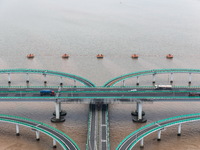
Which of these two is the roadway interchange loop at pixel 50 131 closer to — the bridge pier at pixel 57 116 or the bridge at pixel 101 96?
the bridge at pixel 101 96

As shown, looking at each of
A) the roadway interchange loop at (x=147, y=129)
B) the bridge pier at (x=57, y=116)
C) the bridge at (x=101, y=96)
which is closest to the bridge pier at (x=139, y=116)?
the bridge at (x=101, y=96)

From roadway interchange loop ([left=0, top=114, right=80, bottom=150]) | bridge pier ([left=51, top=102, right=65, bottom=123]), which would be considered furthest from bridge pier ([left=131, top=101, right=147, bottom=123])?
roadway interchange loop ([left=0, top=114, right=80, bottom=150])

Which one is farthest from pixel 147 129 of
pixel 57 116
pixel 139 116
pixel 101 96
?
pixel 57 116

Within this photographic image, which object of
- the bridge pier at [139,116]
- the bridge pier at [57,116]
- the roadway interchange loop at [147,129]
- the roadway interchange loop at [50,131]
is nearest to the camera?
the roadway interchange loop at [50,131]

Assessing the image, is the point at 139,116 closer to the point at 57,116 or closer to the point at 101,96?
the point at 101,96

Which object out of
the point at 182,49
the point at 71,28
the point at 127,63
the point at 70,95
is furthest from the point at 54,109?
the point at 71,28

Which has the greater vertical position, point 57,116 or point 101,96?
point 101,96

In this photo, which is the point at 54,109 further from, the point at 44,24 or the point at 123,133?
the point at 44,24
